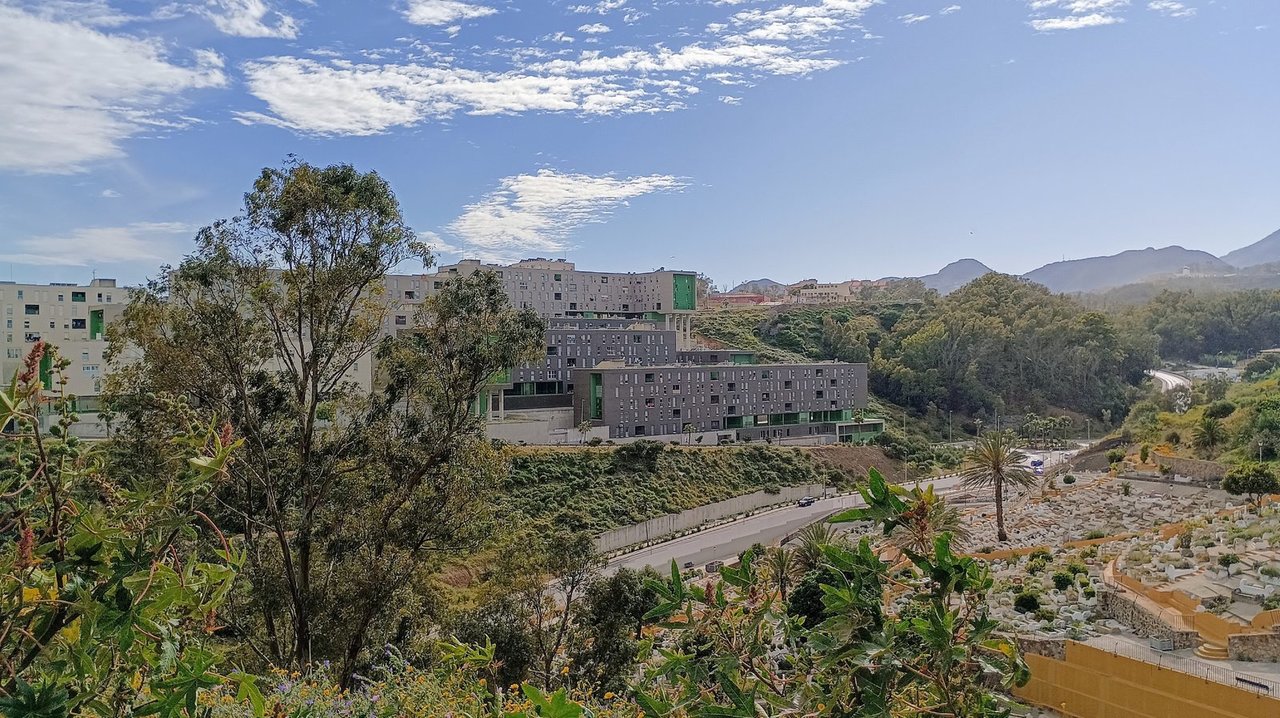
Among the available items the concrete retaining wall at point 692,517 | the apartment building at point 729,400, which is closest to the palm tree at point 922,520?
the concrete retaining wall at point 692,517

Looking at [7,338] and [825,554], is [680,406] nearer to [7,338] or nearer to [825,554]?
[7,338]

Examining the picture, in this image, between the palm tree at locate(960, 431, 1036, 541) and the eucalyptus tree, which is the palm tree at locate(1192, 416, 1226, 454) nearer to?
the palm tree at locate(960, 431, 1036, 541)

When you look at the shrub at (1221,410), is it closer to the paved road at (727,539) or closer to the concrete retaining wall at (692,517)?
the paved road at (727,539)

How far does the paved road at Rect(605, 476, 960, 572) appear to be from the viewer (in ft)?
91.4

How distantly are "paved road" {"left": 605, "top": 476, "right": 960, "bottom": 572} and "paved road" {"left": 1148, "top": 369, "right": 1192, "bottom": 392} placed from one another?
156 ft

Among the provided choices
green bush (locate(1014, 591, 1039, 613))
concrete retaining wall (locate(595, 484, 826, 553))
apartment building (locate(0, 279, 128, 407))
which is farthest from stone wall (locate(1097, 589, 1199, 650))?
apartment building (locate(0, 279, 128, 407))

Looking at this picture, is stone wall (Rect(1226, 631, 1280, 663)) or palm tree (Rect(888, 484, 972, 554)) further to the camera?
stone wall (Rect(1226, 631, 1280, 663))

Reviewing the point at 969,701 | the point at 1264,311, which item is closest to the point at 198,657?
the point at 969,701

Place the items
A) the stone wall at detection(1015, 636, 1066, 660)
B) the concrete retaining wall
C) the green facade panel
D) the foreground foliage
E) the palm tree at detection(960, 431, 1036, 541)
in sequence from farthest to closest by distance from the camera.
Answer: the green facade panel, the concrete retaining wall, the palm tree at detection(960, 431, 1036, 541), the stone wall at detection(1015, 636, 1066, 660), the foreground foliage

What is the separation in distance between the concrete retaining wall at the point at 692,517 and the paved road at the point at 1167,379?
50.1 m

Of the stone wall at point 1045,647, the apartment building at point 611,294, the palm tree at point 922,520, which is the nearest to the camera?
the palm tree at point 922,520

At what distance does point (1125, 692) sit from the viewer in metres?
9.96

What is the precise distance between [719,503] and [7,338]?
36138 mm

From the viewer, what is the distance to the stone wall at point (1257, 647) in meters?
11.4
